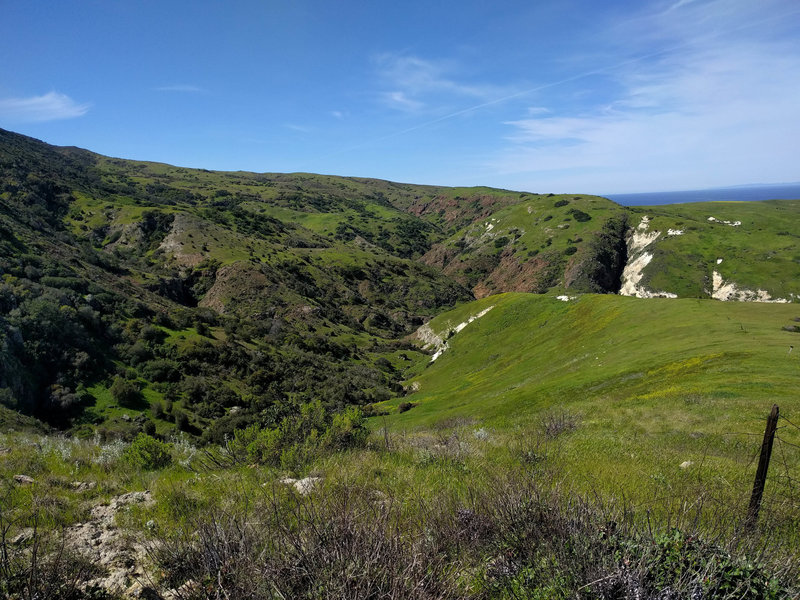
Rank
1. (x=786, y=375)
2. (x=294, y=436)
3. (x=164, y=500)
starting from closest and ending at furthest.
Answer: (x=164, y=500), (x=294, y=436), (x=786, y=375)

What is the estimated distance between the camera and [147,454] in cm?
898

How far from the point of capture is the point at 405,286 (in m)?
136

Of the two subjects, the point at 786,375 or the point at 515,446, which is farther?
the point at 786,375

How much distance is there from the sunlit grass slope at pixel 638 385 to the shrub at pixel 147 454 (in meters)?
9.51

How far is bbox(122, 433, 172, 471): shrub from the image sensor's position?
8.75 metres

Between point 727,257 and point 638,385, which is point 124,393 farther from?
point 727,257

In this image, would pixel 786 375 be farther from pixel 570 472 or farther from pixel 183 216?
pixel 183 216

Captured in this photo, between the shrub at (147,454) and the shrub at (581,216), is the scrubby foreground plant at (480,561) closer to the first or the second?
the shrub at (147,454)

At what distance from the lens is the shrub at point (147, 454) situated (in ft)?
28.7

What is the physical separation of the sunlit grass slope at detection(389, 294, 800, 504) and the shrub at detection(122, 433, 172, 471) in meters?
9.51

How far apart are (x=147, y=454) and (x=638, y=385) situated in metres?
23.3

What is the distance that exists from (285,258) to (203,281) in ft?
89.7

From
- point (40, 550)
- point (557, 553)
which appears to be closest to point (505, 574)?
point (557, 553)

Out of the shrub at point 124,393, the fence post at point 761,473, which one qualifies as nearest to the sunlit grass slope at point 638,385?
the fence post at point 761,473
